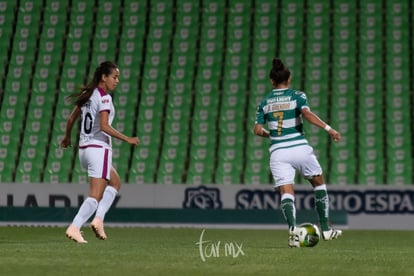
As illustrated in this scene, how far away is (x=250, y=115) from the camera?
632 inches

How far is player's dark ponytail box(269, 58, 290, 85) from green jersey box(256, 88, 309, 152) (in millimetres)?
81

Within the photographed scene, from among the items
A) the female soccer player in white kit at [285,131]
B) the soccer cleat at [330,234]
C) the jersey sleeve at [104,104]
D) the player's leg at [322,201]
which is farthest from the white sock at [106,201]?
the soccer cleat at [330,234]

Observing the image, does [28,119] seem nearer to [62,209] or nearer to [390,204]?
[62,209]

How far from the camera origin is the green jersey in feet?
26.4

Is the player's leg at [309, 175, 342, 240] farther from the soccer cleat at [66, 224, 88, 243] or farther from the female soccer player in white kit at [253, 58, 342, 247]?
the soccer cleat at [66, 224, 88, 243]

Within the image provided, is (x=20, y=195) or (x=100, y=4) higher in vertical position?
(x=100, y=4)

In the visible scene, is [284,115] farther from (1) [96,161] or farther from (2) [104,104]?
(1) [96,161]

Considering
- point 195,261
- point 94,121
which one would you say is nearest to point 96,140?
point 94,121

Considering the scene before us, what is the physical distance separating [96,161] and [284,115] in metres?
1.64

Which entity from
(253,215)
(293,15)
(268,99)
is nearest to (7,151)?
(253,215)

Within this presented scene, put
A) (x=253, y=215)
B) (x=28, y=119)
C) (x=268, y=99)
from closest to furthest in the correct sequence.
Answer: (x=268, y=99), (x=253, y=215), (x=28, y=119)

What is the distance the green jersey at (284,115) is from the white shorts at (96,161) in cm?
135

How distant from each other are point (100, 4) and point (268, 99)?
10.8 meters

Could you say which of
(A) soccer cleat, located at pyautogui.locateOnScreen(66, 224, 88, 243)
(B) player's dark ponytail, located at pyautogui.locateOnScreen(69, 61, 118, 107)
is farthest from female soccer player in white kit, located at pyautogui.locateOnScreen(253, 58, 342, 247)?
(A) soccer cleat, located at pyautogui.locateOnScreen(66, 224, 88, 243)
